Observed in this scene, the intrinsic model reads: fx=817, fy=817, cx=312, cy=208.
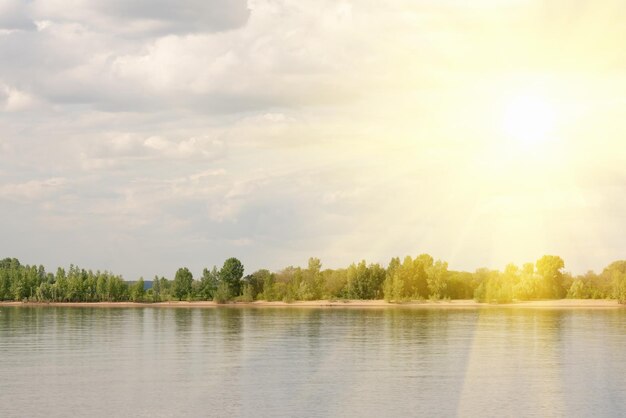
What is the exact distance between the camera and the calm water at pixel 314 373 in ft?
209

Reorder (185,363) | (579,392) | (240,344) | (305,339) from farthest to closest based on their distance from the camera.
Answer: (305,339), (240,344), (185,363), (579,392)

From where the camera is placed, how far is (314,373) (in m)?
82.0

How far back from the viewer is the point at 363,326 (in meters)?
153

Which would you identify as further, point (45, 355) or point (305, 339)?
point (305, 339)

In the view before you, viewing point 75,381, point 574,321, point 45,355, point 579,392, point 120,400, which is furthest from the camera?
point 574,321

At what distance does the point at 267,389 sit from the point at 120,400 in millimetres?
12645

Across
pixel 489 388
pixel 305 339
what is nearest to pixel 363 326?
pixel 305 339

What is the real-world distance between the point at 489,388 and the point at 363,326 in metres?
80.8

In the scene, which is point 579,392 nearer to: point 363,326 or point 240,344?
point 240,344

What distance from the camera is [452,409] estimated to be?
205 ft

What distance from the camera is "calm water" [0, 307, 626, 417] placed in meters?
63.8

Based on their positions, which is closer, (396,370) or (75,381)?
(75,381)

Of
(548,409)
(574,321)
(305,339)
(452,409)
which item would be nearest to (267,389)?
(452,409)

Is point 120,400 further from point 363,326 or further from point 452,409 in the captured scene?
point 363,326
